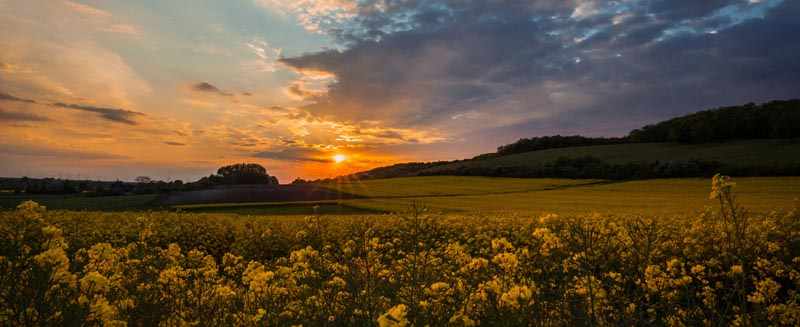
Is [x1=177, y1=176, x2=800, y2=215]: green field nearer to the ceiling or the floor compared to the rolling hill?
nearer to the floor

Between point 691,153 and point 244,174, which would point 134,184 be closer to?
point 244,174

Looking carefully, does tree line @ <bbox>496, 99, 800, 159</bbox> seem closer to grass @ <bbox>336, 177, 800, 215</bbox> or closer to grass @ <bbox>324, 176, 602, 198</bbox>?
grass @ <bbox>336, 177, 800, 215</bbox>

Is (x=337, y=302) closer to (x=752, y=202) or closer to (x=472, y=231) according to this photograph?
(x=472, y=231)

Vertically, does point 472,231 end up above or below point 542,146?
below

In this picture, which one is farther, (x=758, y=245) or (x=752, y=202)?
(x=752, y=202)

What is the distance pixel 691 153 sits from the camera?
58406mm

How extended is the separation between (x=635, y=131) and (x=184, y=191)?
74.6 m

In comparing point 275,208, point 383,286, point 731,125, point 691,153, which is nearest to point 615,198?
point 275,208

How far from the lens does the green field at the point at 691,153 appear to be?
50031mm

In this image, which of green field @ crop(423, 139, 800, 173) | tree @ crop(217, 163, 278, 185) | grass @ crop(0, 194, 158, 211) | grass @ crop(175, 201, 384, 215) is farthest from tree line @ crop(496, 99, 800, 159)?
grass @ crop(0, 194, 158, 211)

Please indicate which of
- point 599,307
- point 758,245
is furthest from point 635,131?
point 599,307

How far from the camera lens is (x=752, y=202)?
28.8m

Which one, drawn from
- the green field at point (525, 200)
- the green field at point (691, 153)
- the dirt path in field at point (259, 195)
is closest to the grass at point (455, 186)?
the green field at point (525, 200)

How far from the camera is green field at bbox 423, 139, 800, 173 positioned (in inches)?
1970
